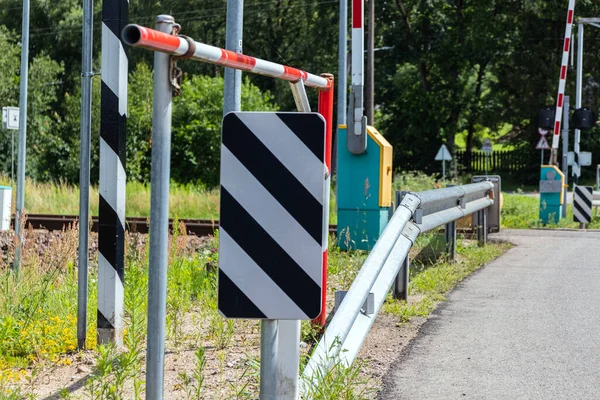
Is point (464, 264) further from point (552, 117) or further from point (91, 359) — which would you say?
point (552, 117)

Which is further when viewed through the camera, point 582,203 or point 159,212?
point 582,203

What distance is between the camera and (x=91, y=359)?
5.57m

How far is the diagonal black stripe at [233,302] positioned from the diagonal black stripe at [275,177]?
0.35 m

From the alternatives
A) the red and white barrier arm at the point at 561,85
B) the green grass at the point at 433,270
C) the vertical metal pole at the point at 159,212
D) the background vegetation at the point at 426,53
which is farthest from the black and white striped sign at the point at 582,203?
the background vegetation at the point at 426,53

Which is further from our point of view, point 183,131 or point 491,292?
point 183,131

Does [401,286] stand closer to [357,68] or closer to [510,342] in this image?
[510,342]

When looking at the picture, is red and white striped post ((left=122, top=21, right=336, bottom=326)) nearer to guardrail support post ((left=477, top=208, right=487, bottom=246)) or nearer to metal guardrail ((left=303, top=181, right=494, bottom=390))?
metal guardrail ((left=303, top=181, right=494, bottom=390))

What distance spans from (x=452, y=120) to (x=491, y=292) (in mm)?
43455

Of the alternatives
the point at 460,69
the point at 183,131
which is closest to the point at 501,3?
the point at 460,69

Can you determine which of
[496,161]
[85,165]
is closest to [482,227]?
[85,165]

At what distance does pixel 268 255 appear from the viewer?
144 inches

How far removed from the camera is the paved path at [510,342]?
5.20 metres

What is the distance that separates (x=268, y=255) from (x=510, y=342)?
3.27m

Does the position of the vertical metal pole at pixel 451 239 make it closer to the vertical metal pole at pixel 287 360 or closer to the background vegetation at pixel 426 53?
the vertical metal pole at pixel 287 360
